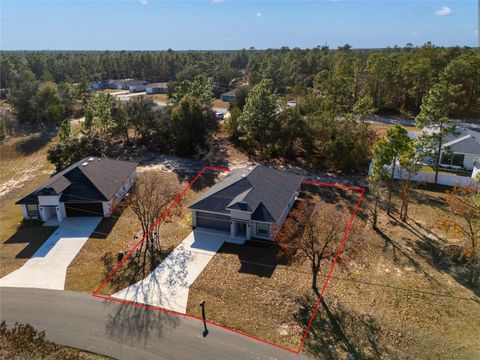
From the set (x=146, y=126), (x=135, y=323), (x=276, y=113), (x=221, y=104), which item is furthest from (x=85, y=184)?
(x=221, y=104)

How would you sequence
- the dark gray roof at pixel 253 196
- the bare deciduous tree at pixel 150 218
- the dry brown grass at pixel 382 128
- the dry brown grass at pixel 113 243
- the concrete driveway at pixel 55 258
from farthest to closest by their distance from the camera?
the dry brown grass at pixel 382 128, the dark gray roof at pixel 253 196, the bare deciduous tree at pixel 150 218, the concrete driveway at pixel 55 258, the dry brown grass at pixel 113 243

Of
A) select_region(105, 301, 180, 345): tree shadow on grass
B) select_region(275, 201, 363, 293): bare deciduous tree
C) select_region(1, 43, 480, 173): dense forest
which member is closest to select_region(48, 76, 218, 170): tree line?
select_region(1, 43, 480, 173): dense forest

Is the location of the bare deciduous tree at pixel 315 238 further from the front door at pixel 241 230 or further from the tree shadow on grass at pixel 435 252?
the tree shadow on grass at pixel 435 252

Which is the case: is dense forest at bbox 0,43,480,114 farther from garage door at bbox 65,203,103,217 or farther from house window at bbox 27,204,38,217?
house window at bbox 27,204,38,217

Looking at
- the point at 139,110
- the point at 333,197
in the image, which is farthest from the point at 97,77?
the point at 333,197

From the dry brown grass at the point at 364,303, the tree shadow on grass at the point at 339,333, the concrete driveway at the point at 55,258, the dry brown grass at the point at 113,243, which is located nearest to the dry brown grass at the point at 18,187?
the concrete driveway at the point at 55,258

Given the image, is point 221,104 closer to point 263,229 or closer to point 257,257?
point 263,229
